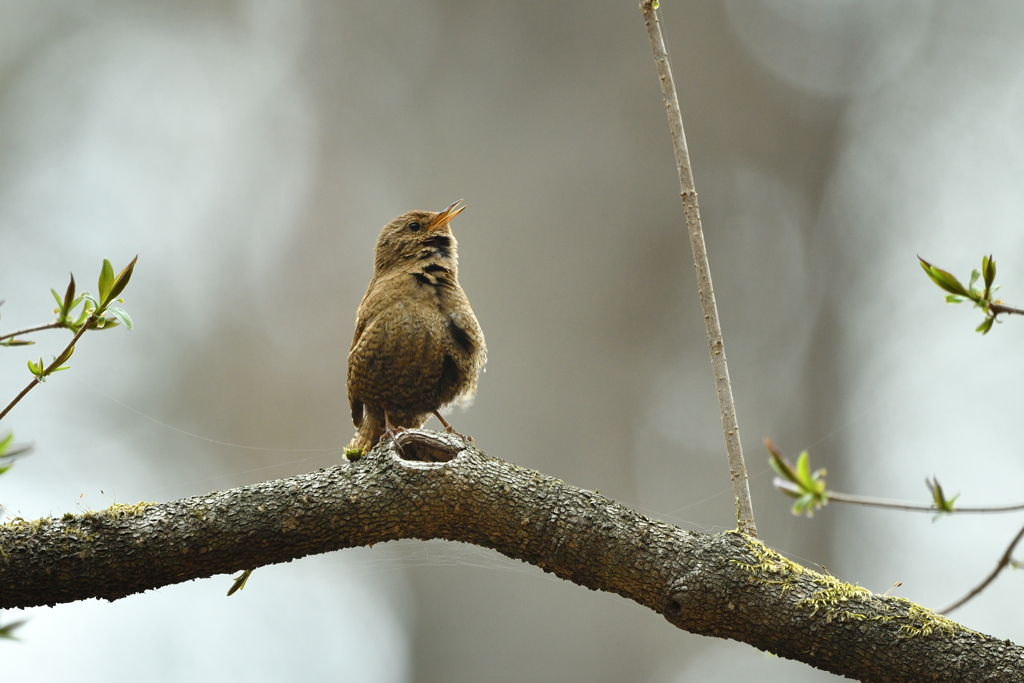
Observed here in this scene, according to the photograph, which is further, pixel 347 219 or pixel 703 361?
pixel 347 219

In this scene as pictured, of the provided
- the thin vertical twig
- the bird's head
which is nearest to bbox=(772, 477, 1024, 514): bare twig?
the thin vertical twig

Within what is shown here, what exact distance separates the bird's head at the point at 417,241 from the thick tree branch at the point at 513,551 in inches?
63.9

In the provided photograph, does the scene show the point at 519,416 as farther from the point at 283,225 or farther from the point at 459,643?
the point at 283,225

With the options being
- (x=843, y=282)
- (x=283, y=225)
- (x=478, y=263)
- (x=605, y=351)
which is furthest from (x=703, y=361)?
(x=283, y=225)

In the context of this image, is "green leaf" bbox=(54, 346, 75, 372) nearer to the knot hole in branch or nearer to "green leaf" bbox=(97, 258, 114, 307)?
"green leaf" bbox=(97, 258, 114, 307)

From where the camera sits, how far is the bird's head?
353cm

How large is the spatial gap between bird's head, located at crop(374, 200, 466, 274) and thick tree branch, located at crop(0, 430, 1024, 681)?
162 cm

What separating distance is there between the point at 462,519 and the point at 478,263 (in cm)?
319

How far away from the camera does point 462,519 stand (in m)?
1.97

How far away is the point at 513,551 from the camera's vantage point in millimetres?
2016

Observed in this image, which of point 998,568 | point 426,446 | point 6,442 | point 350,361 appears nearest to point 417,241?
point 350,361

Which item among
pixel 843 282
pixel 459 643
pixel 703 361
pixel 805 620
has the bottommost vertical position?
pixel 805 620

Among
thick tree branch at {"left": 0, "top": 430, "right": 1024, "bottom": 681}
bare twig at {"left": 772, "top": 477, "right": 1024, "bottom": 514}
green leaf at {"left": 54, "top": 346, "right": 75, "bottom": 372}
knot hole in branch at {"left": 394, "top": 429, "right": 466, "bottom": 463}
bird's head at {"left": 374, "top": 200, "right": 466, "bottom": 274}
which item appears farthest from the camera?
bird's head at {"left": 374, "top": 200, "right": 466, "bottom": 274}

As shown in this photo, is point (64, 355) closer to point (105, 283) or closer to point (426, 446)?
point (105, 283)
